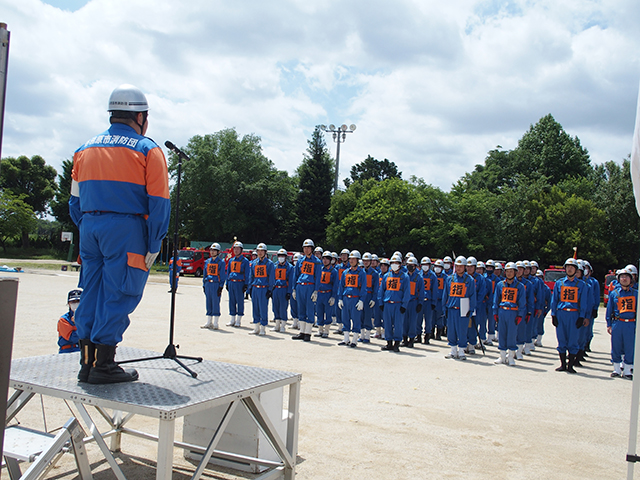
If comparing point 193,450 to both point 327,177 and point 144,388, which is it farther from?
point 327,177

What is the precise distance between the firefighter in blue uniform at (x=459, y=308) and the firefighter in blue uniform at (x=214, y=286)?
22.0 feet

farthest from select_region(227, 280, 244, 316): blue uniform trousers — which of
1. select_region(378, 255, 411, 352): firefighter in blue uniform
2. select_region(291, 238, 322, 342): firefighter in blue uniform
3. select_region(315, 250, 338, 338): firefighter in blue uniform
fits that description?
select_region(378, 255, 411, 352): firefighter in blue uniform

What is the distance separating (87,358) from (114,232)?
1.03m

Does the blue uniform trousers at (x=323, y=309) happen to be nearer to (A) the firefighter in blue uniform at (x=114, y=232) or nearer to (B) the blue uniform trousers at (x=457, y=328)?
(B) the blue uniform trousers at (x=457, y=328)

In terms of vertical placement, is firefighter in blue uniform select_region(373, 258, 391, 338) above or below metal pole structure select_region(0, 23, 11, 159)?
below

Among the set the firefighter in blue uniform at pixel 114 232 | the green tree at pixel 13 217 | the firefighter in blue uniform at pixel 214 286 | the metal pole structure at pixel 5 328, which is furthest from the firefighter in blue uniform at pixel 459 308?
the green tree at pixel 13 217

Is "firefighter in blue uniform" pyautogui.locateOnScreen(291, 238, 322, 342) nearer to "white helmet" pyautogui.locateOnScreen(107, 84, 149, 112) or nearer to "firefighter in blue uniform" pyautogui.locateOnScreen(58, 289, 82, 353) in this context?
"firefighter in blue uniform" pyautogui.locateOnScreen(58, 289, 82, 353)

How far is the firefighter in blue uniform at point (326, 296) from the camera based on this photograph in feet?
47.3

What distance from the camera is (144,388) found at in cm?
385

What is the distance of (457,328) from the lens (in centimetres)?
1205

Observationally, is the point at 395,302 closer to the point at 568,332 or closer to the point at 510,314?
the point at 510,314

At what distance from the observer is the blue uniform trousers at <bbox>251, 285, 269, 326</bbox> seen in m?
14.3

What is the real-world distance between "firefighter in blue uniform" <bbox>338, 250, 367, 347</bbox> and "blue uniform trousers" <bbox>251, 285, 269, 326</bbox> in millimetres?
2289

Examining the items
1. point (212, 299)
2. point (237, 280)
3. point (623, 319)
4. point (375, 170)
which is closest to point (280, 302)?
point (237, 280)
